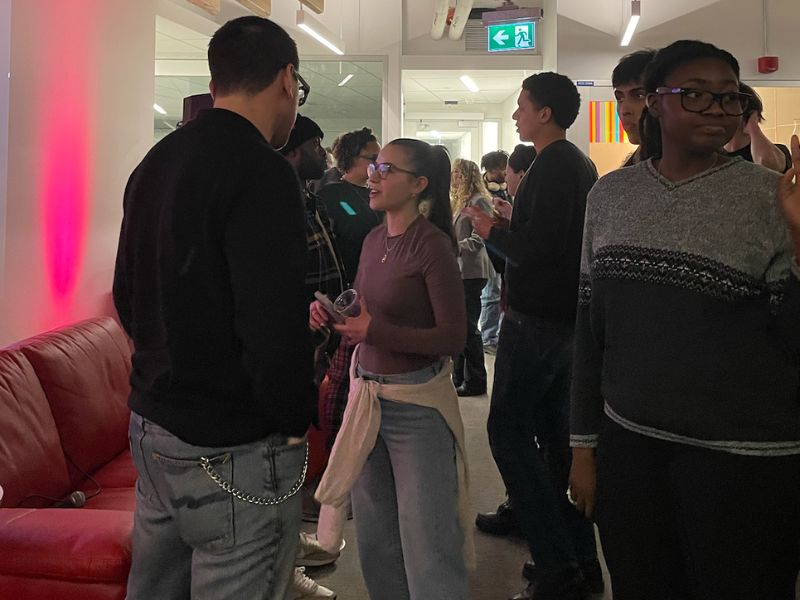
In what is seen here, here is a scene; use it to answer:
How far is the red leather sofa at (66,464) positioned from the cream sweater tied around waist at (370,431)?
581 mm

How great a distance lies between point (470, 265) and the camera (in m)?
5.95

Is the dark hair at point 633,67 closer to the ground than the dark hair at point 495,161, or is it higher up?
closer to the ground

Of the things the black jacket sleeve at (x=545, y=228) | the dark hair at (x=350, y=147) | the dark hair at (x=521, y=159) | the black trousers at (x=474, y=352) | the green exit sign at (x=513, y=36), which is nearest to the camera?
the black jacket sleeve at (x=545, y=228)

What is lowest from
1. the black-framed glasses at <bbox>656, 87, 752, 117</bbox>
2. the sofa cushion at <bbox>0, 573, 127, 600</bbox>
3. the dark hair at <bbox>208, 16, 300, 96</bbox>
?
the sofa cushion at <bbox>0, 573, 127, 600</bbox>

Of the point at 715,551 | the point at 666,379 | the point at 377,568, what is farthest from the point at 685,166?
the point at 377,568

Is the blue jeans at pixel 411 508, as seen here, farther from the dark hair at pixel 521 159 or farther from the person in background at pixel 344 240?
the dark hair at pixel 521 159

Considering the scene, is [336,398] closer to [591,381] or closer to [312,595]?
[312,595]

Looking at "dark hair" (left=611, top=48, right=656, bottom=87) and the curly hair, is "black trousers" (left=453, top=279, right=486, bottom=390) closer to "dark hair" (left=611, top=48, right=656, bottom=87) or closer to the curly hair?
the curly hair

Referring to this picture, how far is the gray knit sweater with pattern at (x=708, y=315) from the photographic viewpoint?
130cm

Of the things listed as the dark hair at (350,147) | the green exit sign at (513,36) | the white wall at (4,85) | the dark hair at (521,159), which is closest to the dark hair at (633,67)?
the dark hair at (350,147)

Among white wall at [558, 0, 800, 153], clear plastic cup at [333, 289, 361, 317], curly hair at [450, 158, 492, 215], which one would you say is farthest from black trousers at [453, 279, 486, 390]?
clear plastic cup at [333, 289, 361, 317]

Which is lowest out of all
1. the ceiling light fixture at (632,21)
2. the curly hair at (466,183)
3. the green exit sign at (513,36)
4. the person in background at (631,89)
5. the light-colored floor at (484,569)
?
the light-colored floor at (484,569)

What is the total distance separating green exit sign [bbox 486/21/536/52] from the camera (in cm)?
758

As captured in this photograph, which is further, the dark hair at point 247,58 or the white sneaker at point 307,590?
the white sneaker at point 307,590
